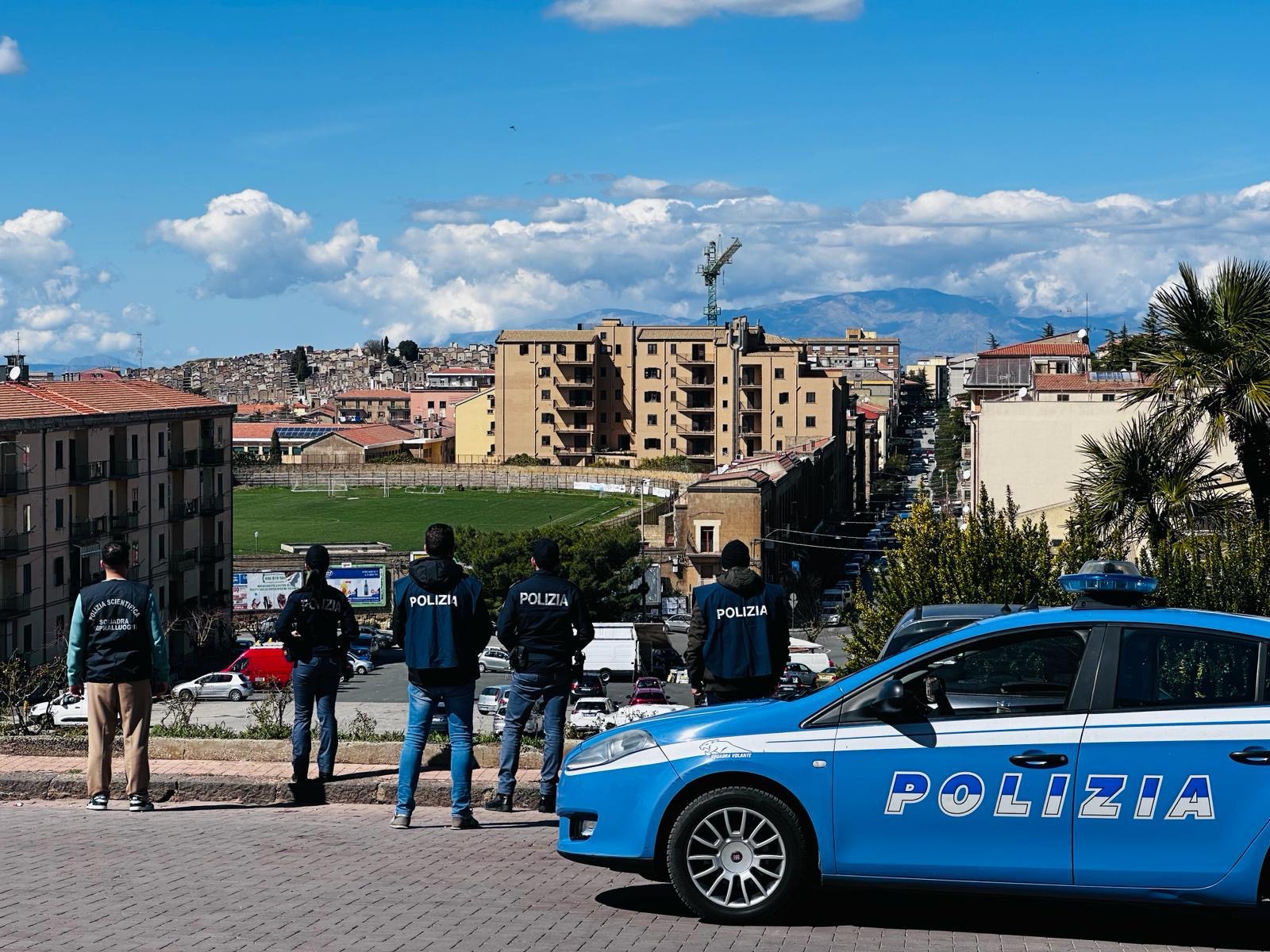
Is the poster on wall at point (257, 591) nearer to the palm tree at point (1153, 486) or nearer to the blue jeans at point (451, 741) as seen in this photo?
the palm tree at point (1153, 486)

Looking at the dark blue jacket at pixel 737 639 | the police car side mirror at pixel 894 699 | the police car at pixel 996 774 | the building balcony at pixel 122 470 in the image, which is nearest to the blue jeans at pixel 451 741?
the dark blue jacket at pixel 737 639

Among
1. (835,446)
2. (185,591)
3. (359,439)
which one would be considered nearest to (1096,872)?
(185,591)

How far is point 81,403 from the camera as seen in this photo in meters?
55.9

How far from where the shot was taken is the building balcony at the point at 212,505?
6479cm

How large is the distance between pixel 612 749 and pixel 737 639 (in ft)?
6.46

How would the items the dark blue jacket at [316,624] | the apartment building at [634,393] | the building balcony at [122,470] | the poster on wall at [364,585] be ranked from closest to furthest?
the dark blue jacket at [316,624]
the building balcony at [122,470]
the poster on wall at [364,585]
the apartment building at [634,393]

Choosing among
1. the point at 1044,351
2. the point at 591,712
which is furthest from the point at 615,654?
the point at 1044,351

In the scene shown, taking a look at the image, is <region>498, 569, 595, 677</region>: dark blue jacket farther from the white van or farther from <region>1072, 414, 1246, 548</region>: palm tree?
the white van

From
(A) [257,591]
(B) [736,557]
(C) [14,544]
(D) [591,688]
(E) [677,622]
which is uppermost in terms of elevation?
(B) [736,557]

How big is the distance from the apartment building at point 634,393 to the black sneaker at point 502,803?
4787 inches

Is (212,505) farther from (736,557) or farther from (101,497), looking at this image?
(736,557)

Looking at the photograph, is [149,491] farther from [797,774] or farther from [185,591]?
[797,774]

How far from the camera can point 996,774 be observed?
650 centimetres

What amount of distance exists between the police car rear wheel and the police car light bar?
1739 millimetres
